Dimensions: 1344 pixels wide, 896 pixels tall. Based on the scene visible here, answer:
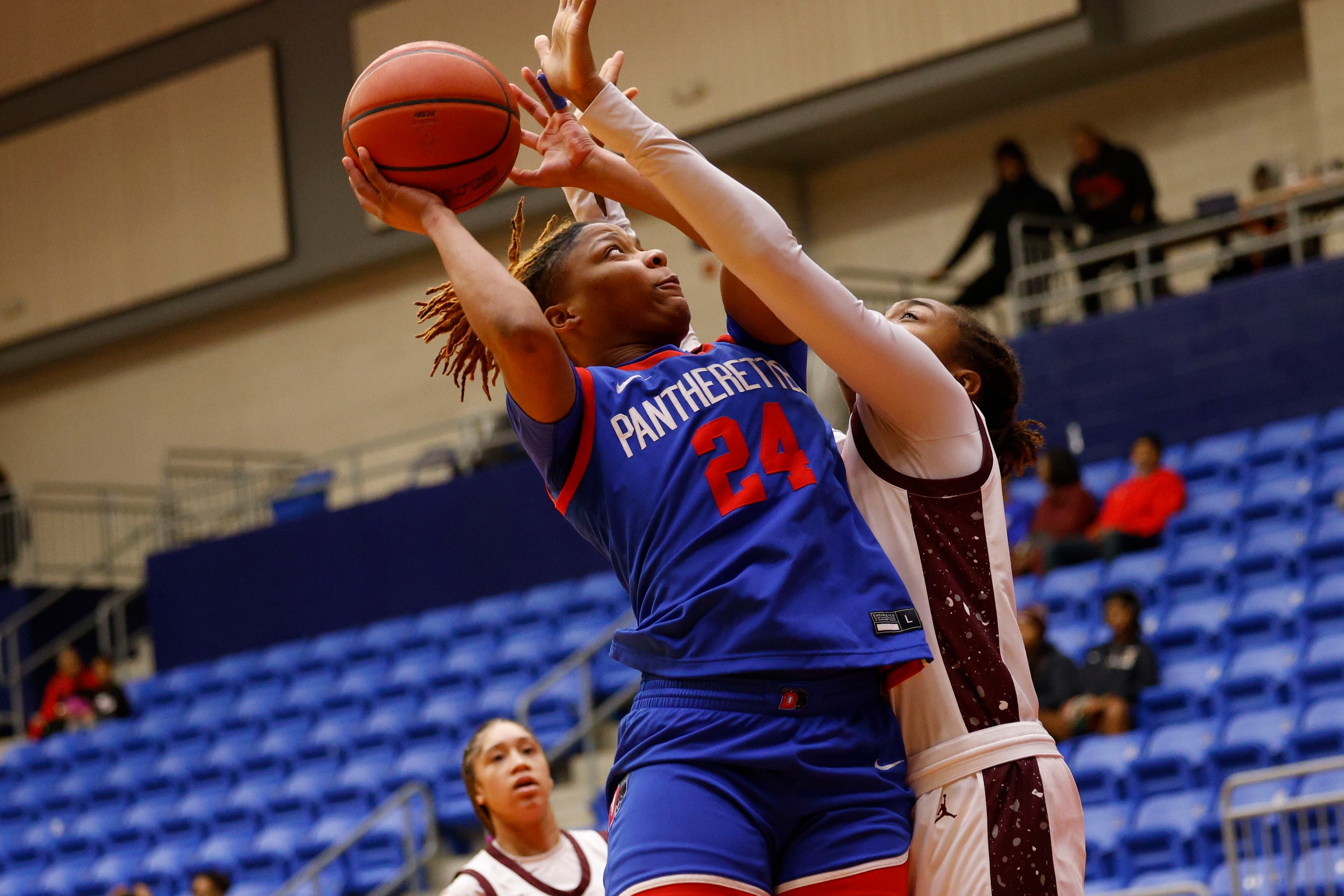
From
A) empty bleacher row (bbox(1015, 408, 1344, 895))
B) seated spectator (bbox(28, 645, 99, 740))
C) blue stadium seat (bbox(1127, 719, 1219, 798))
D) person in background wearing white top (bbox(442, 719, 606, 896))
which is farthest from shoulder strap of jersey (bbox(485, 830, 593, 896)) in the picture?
seated spectator (bbox(28, 645, 99, 740))

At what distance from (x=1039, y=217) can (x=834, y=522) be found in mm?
10042

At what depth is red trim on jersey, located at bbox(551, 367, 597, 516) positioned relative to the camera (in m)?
2.49

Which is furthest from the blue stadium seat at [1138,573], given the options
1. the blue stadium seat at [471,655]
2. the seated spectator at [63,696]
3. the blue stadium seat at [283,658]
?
the seated spectator at [63,696]

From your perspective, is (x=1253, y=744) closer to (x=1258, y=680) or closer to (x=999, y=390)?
(x=1258, y=680)

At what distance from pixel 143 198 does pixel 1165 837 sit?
14328 mm

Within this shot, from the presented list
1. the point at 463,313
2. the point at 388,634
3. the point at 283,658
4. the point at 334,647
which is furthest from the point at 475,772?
the point at 283,658

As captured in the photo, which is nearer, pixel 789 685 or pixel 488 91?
pixel 789 685

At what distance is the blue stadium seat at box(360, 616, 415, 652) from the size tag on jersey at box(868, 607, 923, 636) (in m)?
10.0

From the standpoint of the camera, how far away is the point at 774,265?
2398 millimetres

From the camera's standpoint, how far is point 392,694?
11219mm

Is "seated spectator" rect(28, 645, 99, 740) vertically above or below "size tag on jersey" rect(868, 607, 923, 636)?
below

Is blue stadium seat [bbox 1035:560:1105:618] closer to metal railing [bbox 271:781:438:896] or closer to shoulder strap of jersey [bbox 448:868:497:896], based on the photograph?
metal railing [bbox 271:781:438:896]

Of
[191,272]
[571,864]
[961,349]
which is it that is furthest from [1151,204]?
[191,272]

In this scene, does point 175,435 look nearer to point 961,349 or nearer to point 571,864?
point 571,864
